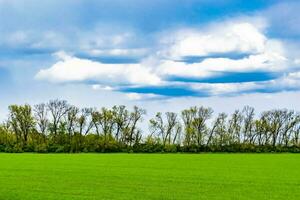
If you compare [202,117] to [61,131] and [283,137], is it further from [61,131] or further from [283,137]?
[61,131]

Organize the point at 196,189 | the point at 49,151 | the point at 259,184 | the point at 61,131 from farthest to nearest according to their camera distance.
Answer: the point at 61,131, the point at 49,151, the point at 259,184, the point at 196,189

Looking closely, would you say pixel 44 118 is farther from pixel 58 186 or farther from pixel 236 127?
pixel 58 186

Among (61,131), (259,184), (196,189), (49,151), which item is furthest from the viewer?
(61,131)

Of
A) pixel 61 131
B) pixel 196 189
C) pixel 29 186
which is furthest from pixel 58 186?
pixel 61 131

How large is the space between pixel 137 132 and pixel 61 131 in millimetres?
14425

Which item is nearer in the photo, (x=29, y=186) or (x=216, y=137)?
(x=29, y=186)

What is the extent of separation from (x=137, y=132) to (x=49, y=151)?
17167 mm

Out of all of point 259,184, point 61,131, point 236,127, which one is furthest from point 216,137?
point 259,184

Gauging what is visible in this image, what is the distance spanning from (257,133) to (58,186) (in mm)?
82945

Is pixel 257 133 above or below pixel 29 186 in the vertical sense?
above

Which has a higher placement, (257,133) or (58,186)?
(257,133)

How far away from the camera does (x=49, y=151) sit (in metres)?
94.2

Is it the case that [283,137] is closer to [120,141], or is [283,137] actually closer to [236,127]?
[236,127]

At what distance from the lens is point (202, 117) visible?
10569 centimetres
